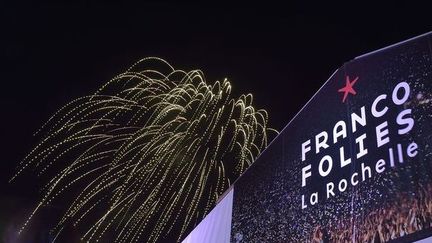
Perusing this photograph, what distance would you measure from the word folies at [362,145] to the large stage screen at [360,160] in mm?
12

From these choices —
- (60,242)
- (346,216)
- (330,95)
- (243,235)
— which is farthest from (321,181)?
(60,242)

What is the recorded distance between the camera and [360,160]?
6.09 metres

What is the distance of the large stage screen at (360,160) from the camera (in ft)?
17.5

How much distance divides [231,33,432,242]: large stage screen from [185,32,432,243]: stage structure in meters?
0.01

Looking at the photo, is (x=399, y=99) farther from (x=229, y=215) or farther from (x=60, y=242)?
(x=60, y=242)

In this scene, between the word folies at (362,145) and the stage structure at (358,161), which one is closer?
the stage structure at (358,161)

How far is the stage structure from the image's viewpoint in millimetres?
5332

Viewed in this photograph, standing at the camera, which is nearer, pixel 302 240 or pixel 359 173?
pixel 359 173

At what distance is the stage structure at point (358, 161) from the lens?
5332mm

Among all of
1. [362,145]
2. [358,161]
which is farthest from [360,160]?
[362,145]

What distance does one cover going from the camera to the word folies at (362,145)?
5586 mm

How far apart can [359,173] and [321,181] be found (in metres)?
0.76

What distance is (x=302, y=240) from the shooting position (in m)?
6.82

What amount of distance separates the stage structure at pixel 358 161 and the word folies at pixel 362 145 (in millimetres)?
12
